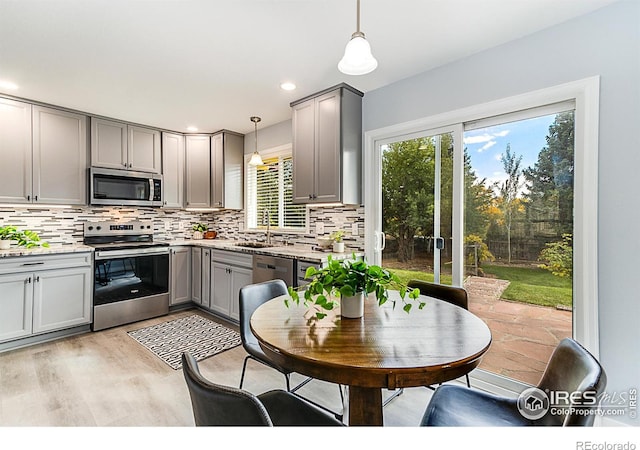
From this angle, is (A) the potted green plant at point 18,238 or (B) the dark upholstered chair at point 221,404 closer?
(B) the dark upholstered chair at point 221,404

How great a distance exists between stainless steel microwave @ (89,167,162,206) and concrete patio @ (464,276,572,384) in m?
3.78

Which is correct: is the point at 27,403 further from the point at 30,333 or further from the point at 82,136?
the point at 82,136

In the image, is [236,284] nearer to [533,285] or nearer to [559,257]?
[533,285]

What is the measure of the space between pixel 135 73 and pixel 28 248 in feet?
6.92

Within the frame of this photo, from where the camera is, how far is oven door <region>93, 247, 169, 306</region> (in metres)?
3.39

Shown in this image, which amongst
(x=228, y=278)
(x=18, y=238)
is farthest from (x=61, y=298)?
(x=228, y=278)

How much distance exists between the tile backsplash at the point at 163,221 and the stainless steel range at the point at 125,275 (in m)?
0.17

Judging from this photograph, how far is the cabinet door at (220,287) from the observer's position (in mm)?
3652

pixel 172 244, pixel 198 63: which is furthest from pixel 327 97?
pixel 172 244

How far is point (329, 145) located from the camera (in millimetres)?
2975

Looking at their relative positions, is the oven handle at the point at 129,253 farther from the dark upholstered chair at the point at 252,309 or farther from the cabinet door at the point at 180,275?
the dark upholstered chair at the point at 252,309

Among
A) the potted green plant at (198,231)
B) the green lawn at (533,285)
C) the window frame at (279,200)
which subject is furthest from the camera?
the potted green plant at (198,231)

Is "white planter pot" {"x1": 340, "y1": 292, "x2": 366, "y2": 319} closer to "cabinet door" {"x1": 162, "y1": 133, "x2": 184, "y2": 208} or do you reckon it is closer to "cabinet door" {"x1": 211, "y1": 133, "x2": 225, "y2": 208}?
"cabinet door" {"x1": 211, "y1": 133, "x2": 225, "y2": 208}

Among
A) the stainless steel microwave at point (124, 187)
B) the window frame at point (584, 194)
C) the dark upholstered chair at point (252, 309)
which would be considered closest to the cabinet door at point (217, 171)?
the stainless steel microwave at point (124, 187)
